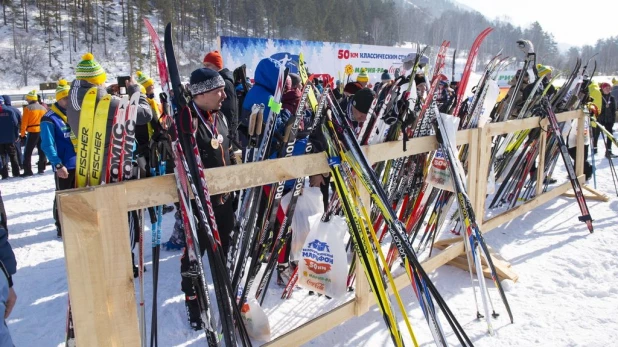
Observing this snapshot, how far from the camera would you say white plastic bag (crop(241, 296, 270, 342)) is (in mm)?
2295

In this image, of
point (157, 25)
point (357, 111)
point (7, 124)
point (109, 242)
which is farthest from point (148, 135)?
point (157, 25)

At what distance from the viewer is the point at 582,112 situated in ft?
15.7

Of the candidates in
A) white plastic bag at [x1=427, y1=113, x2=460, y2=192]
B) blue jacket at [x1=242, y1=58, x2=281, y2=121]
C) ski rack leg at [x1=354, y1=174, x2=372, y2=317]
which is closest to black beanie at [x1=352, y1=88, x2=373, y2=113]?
white plastic bag at [x1=427, y1=113, x2=460, y2=192]

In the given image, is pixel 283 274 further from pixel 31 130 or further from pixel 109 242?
pixel 31 130

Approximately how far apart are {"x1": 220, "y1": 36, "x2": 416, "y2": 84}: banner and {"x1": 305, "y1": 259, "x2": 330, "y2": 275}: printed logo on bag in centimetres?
510

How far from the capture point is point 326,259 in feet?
7.13

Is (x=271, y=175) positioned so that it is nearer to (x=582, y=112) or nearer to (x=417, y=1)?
(x=582, y=112)

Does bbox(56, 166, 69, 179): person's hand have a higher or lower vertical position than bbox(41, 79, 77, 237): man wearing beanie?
lower

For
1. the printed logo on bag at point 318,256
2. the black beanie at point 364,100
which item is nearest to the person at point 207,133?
the printed logo on bag at point 318,256

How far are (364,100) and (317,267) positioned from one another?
1401 mm

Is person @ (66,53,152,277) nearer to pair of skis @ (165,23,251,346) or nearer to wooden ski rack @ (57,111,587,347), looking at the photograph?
pair of skis @ (165,23,251,346)

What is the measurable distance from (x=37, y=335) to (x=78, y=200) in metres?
1.72

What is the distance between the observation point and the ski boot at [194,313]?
2.42m

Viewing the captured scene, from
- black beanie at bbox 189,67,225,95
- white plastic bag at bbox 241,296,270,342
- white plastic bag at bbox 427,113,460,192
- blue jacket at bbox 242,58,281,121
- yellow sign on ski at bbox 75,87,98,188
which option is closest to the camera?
yellow sign on ski at bbox 75,87,98,188
